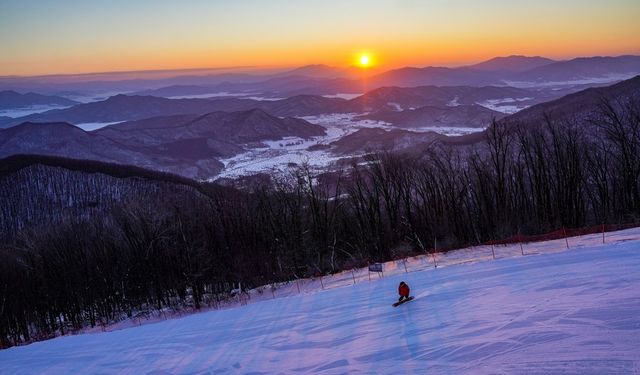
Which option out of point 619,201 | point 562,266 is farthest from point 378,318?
point 619,201

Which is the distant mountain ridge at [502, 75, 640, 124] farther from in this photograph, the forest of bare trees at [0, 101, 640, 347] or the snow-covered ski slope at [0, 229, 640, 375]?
the snow-covered ski slope at [0, 229, 640, 375]

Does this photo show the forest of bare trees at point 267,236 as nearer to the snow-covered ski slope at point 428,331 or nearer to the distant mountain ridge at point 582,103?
the snow-covered ski slope at point 428,331

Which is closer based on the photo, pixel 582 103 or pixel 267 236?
pixel 267 236

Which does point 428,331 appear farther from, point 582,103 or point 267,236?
point 582,103

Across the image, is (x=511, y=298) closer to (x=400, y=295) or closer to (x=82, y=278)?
(x=400, y=295)

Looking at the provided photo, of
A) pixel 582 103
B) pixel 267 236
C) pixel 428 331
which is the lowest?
pixel 267 236

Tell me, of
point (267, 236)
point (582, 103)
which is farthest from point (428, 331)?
point (582, 103)

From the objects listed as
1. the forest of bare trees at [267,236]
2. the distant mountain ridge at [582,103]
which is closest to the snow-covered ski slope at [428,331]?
the forest of bare trees at [267,236]

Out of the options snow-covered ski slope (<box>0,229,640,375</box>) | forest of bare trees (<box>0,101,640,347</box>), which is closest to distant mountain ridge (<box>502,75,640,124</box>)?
forest of bare trees (<box>0,101,640,347</box>)
